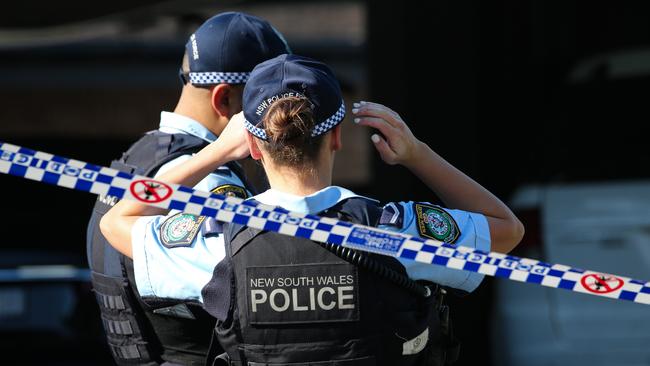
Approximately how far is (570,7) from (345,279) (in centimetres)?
919

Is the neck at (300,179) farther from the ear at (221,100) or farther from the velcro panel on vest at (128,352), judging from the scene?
the velcro panel on vest at (128,352)

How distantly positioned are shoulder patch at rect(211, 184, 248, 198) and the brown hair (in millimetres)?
350

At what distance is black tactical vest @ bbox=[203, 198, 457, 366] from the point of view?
271cm

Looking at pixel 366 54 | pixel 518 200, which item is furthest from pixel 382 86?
pixel 518 200

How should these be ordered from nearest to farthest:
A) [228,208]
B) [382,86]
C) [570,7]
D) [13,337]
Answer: [228,208], [13,337], [382,86], [570,7]

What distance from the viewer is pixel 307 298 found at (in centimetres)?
271

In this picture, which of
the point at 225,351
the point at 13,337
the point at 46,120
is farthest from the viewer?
the point at 46,120

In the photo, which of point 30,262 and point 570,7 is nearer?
point 30,262

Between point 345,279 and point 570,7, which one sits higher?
point 570,7

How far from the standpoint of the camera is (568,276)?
276cm

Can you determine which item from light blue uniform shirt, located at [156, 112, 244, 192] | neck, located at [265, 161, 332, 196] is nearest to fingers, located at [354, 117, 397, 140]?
neck, located at [265, 161, 332, 196]

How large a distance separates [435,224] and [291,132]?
16.2 inches

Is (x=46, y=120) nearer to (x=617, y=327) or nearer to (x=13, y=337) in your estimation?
(x=13, y=337)

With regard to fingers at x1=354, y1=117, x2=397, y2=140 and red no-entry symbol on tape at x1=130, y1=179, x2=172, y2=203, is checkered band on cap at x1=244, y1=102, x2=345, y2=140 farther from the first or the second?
red no-entry symbol on tape at x1=130, y1=179, x2=172, y2=203
